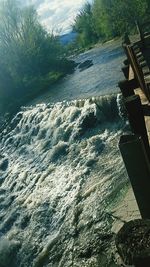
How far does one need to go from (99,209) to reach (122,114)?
6333 mm

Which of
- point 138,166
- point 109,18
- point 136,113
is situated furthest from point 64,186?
point 109,18

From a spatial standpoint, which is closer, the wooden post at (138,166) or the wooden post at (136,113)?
the wooden post at (138,166)

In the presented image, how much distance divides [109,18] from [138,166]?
5441cm

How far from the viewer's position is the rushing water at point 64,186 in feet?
27.3

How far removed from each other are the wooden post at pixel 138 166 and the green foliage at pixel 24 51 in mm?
32513

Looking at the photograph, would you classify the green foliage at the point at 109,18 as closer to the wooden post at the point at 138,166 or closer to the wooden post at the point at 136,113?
the wooden post at the point at 136,113

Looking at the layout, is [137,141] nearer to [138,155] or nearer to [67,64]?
[138,155]

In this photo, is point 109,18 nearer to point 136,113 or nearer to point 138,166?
point 136,113

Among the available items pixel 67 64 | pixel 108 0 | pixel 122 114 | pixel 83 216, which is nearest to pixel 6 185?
pixel 122 114

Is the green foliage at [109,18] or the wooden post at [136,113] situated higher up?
the wooden post at [136,113]

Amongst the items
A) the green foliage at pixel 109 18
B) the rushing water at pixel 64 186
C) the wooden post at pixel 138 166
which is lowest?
the green foliage at pixel 109 18

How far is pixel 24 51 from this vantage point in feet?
A: 129

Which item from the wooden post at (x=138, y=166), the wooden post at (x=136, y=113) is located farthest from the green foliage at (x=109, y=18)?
the wooden post at (x=138, y=166)

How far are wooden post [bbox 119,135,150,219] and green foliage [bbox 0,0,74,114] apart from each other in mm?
32513
